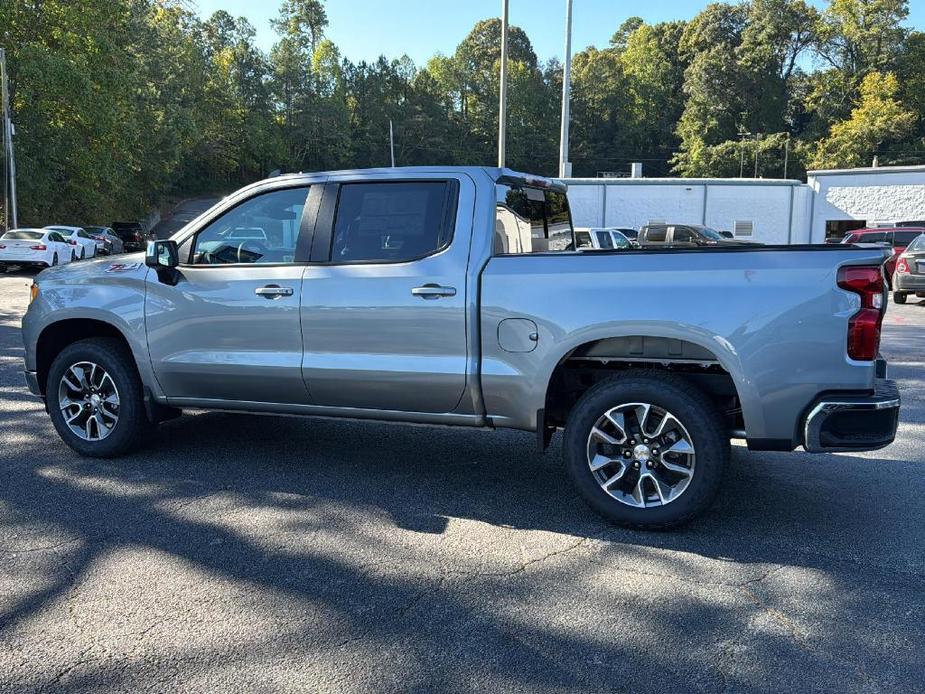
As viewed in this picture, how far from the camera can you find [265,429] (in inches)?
250

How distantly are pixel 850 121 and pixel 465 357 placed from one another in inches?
3069

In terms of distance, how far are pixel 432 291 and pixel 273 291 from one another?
1090 mm

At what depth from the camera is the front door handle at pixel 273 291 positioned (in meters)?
4.88

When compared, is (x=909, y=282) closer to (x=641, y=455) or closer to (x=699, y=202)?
(x=641, y=455)

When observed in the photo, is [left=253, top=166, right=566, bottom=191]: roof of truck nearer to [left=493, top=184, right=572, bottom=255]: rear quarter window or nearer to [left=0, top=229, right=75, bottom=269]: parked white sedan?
[left=493, top=184, right=572, bottom=255]: rear quarter window

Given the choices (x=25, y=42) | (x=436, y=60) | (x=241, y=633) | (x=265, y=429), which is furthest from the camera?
(x=436, y=60)

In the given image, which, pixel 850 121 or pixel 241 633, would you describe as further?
pixel 850 121

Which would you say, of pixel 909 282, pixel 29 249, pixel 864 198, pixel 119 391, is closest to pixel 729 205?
pixel 864 198

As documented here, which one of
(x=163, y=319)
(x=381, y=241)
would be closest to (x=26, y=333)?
(x=163, y=319)

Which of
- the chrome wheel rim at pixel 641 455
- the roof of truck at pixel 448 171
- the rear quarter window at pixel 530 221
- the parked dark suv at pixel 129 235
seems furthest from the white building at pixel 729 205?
the chrome wheel rim at pixel 641 455

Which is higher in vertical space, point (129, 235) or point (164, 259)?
point (129, 235)

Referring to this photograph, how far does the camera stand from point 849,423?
12.6 ft

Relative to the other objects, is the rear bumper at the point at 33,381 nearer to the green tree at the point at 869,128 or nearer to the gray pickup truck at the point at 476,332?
the gray pickup truck at the point at 476,332

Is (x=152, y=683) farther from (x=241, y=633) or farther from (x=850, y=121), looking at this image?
(x=850, y=121)
